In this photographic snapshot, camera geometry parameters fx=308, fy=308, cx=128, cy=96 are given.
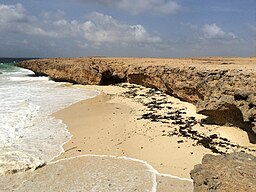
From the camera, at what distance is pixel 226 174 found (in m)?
4.17

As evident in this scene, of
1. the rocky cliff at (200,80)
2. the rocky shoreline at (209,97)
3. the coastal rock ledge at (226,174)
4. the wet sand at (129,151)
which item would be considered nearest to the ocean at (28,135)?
the wet sand at (129,151)

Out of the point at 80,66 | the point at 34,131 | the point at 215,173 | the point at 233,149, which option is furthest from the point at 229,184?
the point at 80,66

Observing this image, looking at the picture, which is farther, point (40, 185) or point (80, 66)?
point (80, 66)

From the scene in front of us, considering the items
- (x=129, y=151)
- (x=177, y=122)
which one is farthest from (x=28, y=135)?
(x=177, y=122)

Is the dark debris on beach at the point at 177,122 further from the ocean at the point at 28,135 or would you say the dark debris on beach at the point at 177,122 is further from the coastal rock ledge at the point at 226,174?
the coastal rock ledge at the point at 226,174

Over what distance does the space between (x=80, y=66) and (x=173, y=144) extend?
20752mm

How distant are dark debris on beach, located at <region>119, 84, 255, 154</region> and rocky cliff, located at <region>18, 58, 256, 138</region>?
69cm

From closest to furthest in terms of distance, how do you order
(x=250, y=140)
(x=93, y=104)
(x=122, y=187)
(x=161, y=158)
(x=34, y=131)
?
(x=122, y=187), (x=161, y=158), (x=250, y=140), (x=34, y=131), (x=93, y=104)

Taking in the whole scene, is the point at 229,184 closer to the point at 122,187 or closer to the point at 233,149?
the point at 122,187

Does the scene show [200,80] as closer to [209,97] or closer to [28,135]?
[209,97]

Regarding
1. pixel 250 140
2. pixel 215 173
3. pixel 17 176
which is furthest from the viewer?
pixel 250 140

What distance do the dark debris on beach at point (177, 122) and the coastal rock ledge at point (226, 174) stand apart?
383cm

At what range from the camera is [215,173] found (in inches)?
169

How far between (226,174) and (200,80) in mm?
9461
